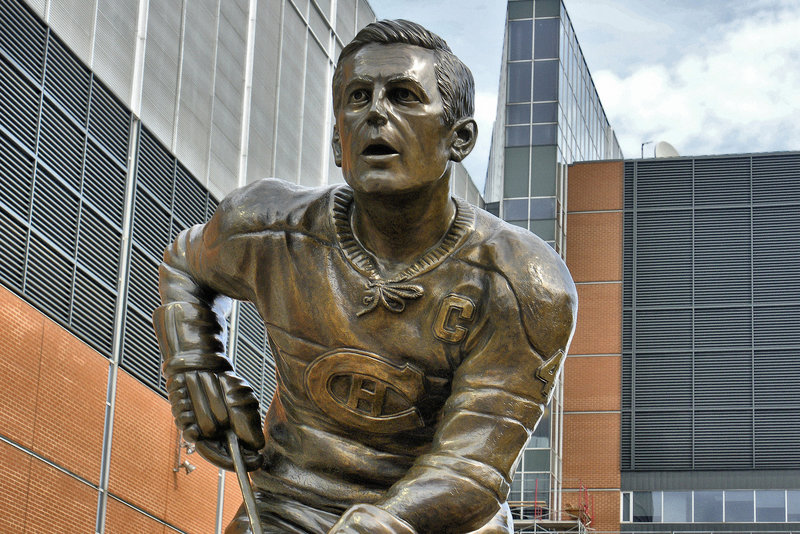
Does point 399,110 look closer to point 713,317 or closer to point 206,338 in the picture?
point 206,338

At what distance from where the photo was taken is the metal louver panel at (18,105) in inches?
698

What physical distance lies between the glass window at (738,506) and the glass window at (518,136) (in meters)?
11.4

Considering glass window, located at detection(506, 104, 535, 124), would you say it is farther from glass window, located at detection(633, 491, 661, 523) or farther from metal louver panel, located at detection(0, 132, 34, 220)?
metal louver panel, located at detection(0, 132, 34, 220)

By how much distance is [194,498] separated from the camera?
76.4 ft

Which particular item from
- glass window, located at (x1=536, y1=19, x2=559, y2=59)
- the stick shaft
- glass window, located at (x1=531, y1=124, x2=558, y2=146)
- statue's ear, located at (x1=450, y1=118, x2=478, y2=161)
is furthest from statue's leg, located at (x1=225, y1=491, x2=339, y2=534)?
glass window, located at (x1=536, y1=19, x2=559, y2=59)

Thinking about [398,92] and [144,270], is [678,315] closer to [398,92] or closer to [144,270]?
[144,270]

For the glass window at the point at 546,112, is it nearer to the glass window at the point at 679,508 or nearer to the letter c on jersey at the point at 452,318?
the glass window at the point at 679,508

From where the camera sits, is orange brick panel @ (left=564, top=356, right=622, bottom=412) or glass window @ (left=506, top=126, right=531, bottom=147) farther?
glass window @ (left=506, top=126, right=531, bottom=147)

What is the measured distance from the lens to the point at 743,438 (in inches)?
1566

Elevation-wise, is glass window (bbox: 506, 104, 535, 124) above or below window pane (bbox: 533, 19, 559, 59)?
below

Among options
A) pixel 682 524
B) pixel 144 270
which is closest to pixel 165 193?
pixel 144 270

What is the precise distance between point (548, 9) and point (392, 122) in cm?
3921

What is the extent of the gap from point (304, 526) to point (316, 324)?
24.4 inches

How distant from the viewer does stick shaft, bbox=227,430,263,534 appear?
13.7 ft
